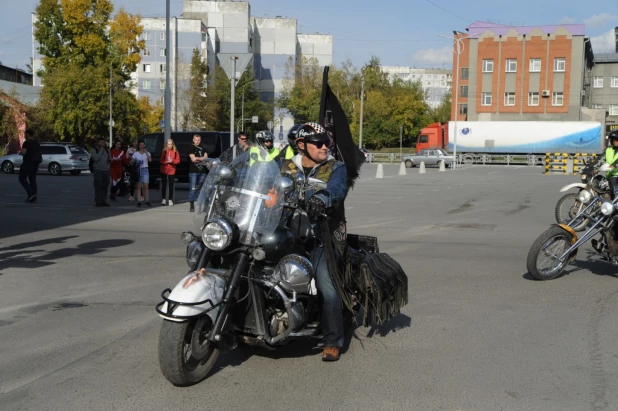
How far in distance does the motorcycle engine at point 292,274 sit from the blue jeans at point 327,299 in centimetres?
22

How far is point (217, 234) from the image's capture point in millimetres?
4633

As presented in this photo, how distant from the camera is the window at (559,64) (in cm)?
7588

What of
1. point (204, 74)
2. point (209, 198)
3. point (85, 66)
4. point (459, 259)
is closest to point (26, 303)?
point (209, 198)

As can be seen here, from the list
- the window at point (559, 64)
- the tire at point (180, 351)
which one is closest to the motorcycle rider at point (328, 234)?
the tire at point (180, 351)

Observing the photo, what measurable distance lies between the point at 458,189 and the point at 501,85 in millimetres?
54577

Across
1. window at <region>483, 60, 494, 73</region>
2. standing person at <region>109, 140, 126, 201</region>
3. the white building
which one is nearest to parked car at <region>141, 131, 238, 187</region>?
standing person at <region>109, 140, 126, 201</region>

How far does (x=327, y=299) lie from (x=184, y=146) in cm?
2163

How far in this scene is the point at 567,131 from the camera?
205ft

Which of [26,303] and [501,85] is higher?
[501,85]

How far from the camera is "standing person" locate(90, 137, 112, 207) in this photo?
1825 centimetres

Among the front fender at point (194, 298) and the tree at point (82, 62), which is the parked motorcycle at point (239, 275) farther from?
the tree at point (82, 62)

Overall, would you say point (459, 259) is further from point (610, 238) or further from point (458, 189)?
point (458, 189)

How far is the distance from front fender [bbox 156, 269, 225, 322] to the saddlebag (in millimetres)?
1287

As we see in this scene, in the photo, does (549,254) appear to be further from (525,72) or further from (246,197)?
(525,72)
